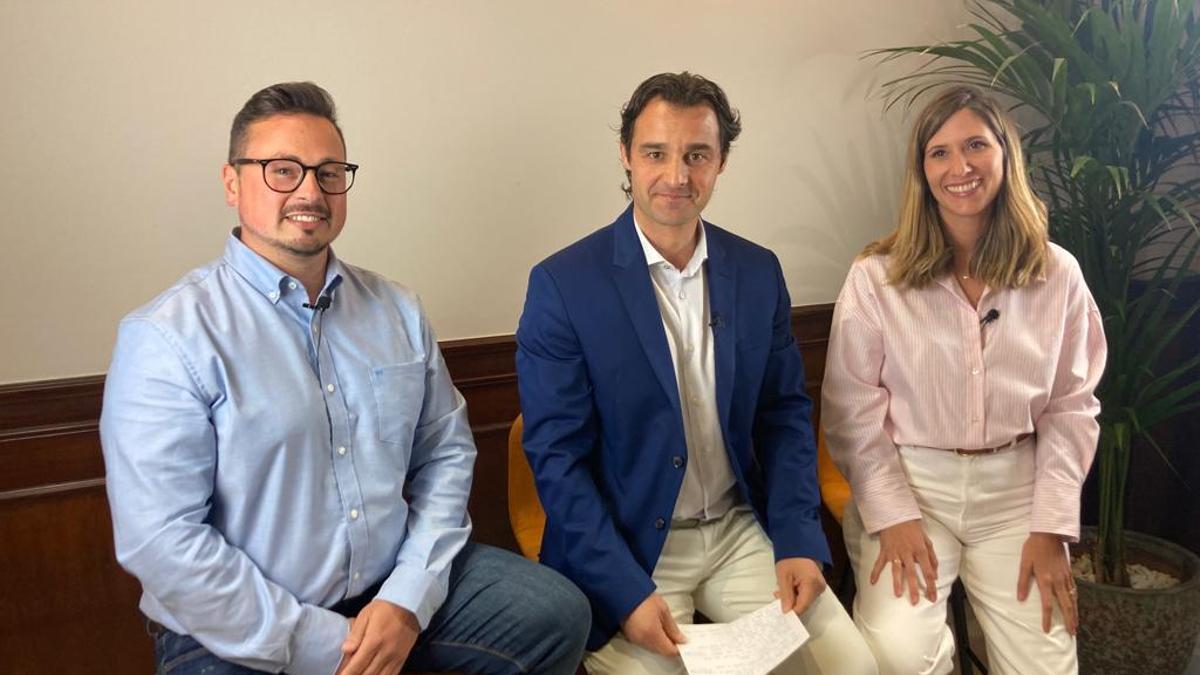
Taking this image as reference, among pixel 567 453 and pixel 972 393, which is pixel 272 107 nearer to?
pixel 567 453

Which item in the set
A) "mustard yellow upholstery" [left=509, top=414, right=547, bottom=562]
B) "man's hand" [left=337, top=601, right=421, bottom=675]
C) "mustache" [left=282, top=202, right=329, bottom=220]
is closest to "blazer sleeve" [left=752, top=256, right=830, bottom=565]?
"mustard yellow upholstery" [left=509, top=414, right=547, bottom=562]

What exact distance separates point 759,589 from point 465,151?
4.00ft

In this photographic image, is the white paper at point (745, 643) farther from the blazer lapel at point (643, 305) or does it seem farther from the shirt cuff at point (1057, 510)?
the shirt cuff at point (1057, 510)

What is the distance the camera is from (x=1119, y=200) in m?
2.27

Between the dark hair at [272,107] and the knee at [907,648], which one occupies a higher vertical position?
the dark hair at [272,107]

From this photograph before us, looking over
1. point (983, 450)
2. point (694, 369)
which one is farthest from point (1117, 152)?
point (694, 369)

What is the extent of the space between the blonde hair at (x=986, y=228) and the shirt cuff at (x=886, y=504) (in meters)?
0.46

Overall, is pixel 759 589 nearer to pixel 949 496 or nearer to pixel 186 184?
pixel 949 496

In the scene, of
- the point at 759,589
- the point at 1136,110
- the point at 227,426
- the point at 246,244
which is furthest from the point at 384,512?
the point at 1136,110

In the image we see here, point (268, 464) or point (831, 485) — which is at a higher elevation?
point (268, 464)

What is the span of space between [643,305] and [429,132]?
0.73 meters

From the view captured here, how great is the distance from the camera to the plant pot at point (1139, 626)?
2266mm

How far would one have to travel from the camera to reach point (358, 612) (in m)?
1.57

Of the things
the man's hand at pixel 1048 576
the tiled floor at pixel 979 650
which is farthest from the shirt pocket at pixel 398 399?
the tiled floor at pixel 979 650
